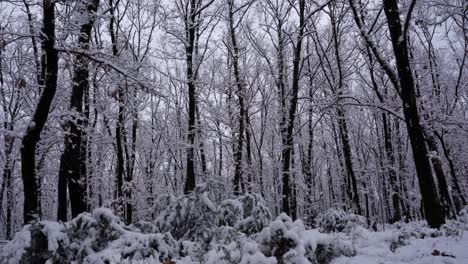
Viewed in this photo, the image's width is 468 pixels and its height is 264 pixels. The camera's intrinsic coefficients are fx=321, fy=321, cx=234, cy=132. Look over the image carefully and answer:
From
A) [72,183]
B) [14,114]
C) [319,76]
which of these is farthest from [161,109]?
[72,183]

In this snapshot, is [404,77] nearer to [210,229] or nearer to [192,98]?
[210,229]

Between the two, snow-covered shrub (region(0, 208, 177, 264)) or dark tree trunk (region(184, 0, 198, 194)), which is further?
dark tree trunk (region(184, 0, 198, 194))

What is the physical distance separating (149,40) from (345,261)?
1901 cm

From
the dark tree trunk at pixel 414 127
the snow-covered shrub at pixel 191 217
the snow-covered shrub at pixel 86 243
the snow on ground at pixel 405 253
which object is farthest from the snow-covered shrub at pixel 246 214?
the dark tree trunk at pixel 414 127

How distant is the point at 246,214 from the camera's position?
6707 mm

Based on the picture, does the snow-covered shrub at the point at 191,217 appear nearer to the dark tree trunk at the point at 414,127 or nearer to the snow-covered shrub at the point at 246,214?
the snow-covered shrub at the point at 246,214

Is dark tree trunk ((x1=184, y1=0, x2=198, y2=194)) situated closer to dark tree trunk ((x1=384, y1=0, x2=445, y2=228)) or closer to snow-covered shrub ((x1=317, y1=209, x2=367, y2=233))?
snow-covered shrub ((x1=317, y1=209, x2=367, y2=233))

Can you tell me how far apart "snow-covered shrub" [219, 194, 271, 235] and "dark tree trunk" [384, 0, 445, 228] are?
363cm

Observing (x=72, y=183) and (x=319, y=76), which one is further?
(x=319, y=76)

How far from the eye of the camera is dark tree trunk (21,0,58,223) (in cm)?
654

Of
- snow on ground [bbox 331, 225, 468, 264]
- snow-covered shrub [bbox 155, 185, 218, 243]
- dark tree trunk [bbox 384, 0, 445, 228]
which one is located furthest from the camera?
dark tree trunk [bbox 384, 0, 445, 228]

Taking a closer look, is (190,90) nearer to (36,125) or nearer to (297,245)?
(36,125)

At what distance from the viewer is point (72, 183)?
8.61 meters

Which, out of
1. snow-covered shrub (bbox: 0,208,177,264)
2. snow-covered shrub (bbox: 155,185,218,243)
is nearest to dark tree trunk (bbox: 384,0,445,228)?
snow-covered shrub (bbox: 155,185,218,243)
